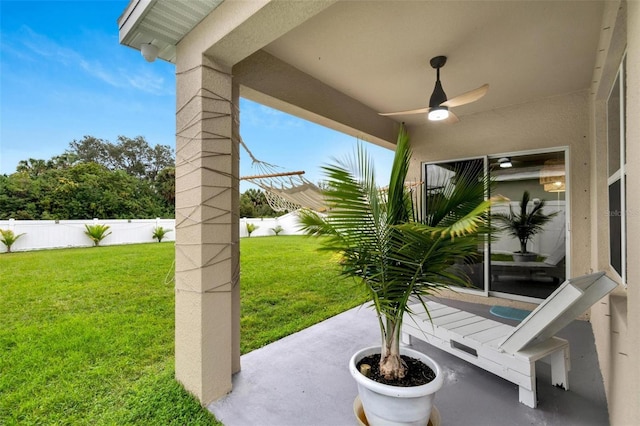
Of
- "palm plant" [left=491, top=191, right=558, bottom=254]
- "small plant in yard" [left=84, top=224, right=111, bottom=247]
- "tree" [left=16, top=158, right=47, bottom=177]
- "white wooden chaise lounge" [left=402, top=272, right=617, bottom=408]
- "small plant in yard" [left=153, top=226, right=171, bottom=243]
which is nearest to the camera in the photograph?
"white wooden chaise lounge" [left=402, top=272, right=617, bottom=408]

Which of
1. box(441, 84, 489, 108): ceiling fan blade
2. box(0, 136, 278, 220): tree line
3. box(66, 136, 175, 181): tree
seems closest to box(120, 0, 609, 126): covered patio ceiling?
box(441, 84, 489, 108): ceiling fan blade

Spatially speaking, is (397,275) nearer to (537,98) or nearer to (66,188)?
(537,98)

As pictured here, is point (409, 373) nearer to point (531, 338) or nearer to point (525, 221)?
point (531, 338)

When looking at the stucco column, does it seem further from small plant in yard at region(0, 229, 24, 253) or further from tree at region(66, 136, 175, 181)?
tree at region(66, 136, 175, 181)

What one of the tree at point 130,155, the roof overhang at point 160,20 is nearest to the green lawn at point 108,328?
the roof overhang at point 160,20

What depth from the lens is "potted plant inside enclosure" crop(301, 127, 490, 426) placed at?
141 centimetres

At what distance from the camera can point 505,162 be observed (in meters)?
3.87

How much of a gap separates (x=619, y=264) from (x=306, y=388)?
7.47 ft

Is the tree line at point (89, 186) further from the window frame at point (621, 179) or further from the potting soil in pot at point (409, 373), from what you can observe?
the window frame at point (621, 179)

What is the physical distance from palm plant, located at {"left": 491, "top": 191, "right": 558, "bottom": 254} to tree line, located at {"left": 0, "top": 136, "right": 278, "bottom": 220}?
13.7 feet

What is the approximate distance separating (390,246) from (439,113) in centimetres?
171

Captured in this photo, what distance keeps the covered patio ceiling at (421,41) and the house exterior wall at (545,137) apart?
0.29 m

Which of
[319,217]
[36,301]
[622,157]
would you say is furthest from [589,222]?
[36,301]

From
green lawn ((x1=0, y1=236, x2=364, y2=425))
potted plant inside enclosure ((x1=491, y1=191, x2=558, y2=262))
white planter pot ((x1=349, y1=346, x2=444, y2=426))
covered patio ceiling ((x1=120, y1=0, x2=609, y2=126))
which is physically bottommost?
green lawn ((x1=0, y1=236, x2=364, y2=425))
